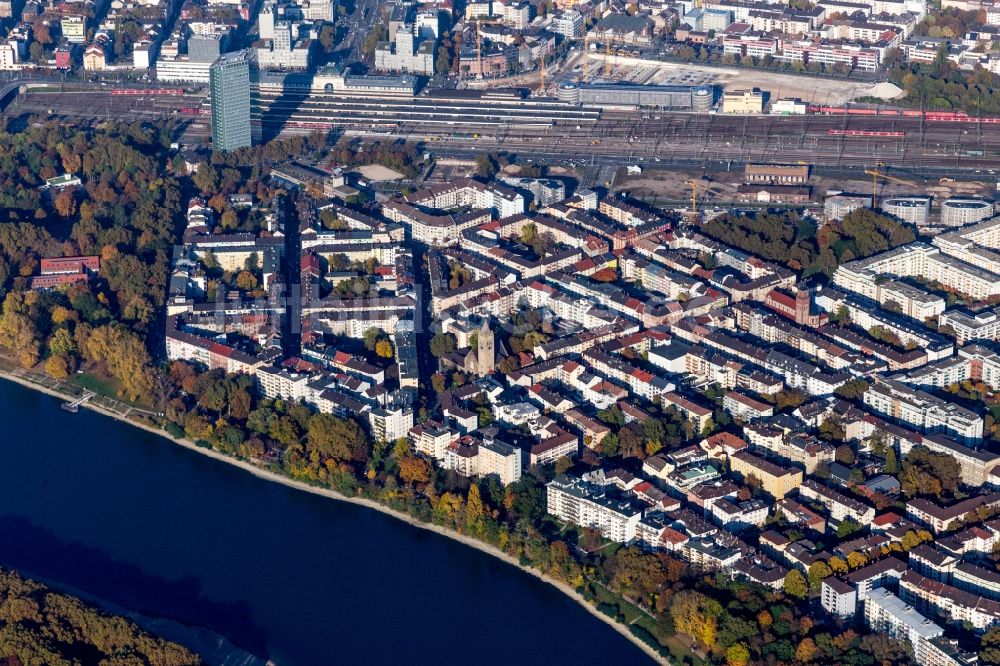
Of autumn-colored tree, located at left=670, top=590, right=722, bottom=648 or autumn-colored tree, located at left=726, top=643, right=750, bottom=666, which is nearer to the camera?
autumn-colored tree, located at left=726, top=643, right=750, bottom=666

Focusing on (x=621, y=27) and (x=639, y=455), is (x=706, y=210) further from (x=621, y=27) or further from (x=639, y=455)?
(x=621, y=27)

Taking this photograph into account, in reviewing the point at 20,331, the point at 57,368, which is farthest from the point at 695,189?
the point at 20,331

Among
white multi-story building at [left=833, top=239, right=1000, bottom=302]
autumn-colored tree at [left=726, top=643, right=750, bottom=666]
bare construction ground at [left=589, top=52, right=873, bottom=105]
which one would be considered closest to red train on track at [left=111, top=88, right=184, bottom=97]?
bare construction ground at [left=589, top=52, right=873, bottom=105]

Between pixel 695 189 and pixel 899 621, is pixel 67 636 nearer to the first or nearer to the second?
pixel 899 621

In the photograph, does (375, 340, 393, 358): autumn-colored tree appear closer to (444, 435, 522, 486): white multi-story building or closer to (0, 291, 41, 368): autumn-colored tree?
(444, 435, 522, 486): white multi-story building

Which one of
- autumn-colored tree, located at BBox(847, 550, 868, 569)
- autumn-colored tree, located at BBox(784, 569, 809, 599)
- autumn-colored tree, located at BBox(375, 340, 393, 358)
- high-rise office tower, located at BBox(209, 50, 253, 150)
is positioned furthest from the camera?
high-rise office tower, located at BBox(209, 50, 253, 150)

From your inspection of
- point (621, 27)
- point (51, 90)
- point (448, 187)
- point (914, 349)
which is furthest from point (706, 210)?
point (51, 90)
